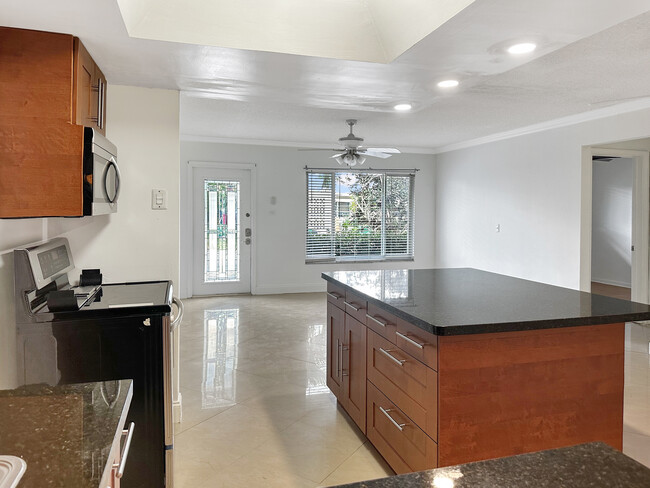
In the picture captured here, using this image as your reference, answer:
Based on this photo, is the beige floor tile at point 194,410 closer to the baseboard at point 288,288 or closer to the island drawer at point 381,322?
the island drawer at point 381,322

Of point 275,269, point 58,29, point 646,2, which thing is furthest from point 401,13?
point 275,269

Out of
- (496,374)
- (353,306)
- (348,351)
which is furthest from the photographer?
(348,351)

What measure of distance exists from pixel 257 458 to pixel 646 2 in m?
2.71

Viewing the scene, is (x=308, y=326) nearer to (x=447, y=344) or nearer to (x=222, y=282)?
(x=222, y=282)

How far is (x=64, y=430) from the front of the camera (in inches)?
40.5

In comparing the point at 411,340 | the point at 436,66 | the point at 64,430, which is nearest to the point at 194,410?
the point at 411,340

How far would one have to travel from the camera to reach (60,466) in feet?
2.88

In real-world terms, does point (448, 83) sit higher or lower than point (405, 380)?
higher

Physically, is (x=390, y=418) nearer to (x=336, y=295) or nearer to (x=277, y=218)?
(x=336, y=295)

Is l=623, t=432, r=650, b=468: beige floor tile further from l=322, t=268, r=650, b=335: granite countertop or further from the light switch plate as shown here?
the light switch plate

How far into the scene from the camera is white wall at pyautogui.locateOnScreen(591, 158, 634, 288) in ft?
26.2

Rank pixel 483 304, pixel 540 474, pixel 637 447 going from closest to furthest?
pixel 540 474 < pixel 483 304 < pixel 637 447

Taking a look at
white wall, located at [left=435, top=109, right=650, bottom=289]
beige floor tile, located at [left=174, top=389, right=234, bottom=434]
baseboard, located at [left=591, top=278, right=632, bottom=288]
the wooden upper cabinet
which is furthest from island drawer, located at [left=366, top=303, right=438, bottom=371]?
Answer: baseboard, located at [left=591, top=278, right=632, bottom=288]

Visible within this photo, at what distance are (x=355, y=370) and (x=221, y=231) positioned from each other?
4787 mm
